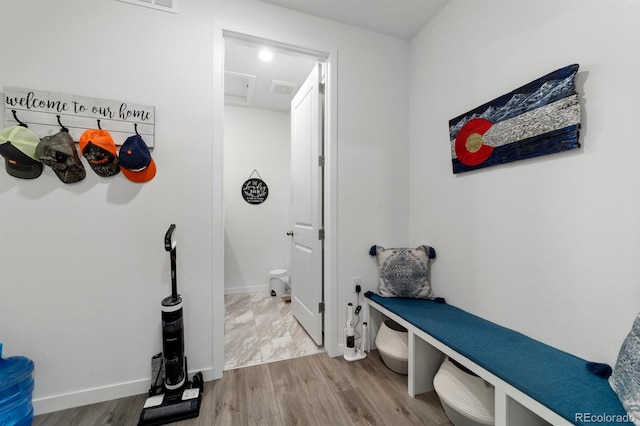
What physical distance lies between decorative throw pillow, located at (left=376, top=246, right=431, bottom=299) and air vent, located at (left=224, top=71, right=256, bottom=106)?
8.32 ft

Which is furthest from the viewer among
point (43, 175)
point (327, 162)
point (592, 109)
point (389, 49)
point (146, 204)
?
point (389, 49)

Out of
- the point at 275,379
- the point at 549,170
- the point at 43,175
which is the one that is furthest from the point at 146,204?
the point at 549,170

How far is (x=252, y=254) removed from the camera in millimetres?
3729

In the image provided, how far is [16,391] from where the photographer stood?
126 centimetres

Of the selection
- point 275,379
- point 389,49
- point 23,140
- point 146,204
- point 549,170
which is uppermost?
point 389,49

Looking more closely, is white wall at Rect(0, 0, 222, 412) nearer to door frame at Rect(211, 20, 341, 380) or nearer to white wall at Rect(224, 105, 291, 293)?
door frame at Rect(211, 20, 341, 380)

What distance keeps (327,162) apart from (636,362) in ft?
5.97

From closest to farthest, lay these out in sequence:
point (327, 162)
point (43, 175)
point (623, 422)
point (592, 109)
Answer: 1. point (623, 422)
2. point (592, 109)
3. point (43, 175)
4. point (327, 162)

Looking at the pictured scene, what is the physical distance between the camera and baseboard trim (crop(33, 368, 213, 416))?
1.46m

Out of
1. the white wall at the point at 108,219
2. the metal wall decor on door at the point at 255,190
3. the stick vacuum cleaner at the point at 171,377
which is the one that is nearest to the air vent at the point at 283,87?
the metal wall decor on door at the point at 255,190

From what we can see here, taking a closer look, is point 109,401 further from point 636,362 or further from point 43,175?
point 636,362

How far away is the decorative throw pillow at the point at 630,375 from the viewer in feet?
2.75

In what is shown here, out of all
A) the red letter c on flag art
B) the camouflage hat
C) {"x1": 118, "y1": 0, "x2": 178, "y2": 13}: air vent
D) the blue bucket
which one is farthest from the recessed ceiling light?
the blue bucket

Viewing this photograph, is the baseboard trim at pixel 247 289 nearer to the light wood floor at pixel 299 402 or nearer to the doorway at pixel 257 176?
the doorway at pixel 257 176
